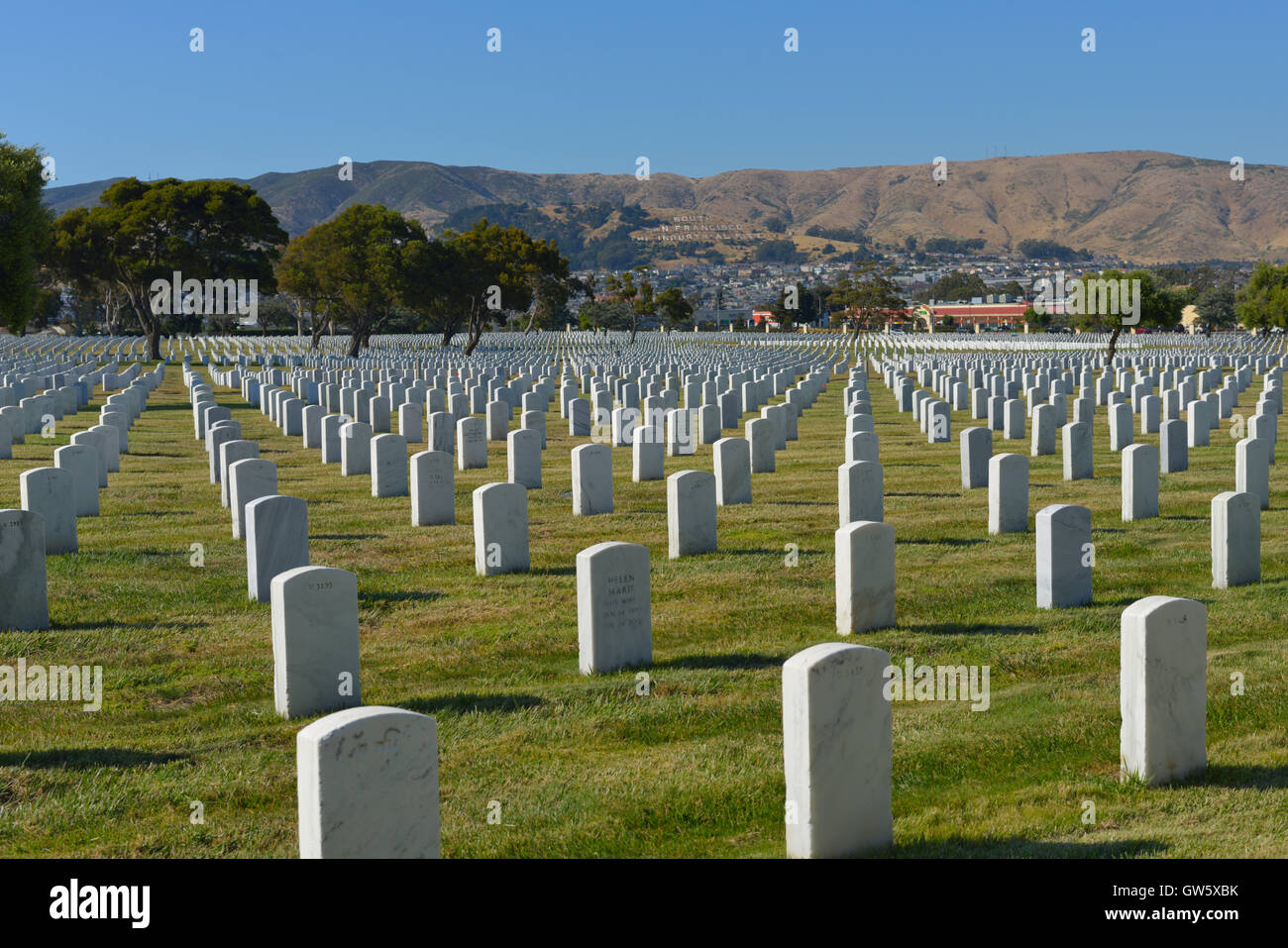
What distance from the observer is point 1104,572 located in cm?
1152

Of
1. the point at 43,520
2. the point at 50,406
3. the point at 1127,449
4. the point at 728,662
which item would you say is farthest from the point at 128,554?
the point at 50,406

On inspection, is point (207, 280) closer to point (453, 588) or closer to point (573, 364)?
point (573, 364)

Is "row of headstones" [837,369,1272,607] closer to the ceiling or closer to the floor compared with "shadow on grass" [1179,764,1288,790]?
closer to the ceiling

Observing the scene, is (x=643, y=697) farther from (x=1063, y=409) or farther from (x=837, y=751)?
(x=1063, y=409)

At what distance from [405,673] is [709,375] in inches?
1193

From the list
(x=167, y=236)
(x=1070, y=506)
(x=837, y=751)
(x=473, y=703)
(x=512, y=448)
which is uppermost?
(x=167, y=236)

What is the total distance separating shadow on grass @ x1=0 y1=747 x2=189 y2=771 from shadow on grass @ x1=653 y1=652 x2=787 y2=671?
338 cm

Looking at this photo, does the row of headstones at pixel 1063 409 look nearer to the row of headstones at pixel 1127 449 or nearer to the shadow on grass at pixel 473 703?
the row of headstones at pixel 1127 449

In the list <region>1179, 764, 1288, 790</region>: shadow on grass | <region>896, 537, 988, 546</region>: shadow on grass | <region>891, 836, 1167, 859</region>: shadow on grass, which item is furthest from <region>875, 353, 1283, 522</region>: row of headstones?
<region>891, 836, 1167, 859</region>: shadow on grass

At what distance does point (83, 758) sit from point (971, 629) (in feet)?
20.5

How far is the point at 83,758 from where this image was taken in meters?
7.16

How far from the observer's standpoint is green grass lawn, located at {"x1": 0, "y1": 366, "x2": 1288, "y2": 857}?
241 inches

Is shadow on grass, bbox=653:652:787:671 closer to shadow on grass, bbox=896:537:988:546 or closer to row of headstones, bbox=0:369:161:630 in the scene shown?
shadow on grass, bbox=896:537:988:546
